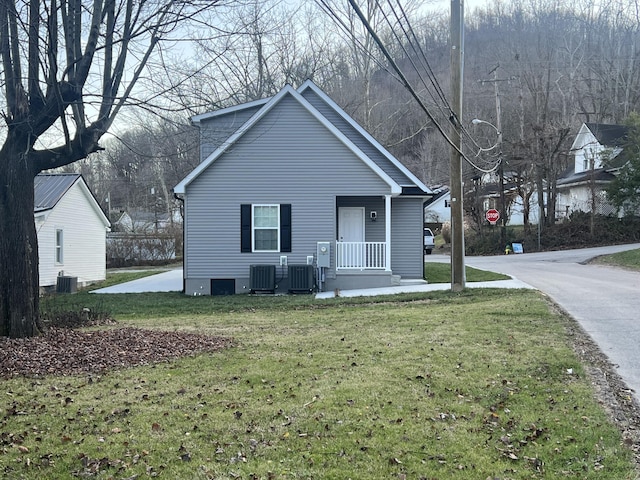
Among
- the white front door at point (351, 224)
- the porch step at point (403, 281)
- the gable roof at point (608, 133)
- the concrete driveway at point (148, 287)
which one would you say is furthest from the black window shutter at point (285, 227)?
the gable roof at point (608, 133)

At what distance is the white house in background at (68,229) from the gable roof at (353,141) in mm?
8824

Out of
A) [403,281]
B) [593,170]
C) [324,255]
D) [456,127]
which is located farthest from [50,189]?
[593,170]

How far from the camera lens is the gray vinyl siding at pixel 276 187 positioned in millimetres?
→ 18188

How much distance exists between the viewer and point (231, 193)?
1822cm

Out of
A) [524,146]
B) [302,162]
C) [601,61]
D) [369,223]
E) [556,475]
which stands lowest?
[556,475]

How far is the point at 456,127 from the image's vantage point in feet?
47.9

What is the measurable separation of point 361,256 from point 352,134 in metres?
4.08

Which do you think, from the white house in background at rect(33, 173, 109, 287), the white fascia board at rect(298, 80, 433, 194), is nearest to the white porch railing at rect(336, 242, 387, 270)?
the white fascia board at rect(298, 80, 433, 194)

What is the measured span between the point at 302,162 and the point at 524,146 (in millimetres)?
21964

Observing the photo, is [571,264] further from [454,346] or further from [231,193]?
[454,346]

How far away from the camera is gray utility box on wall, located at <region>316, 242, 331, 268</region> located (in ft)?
59.1

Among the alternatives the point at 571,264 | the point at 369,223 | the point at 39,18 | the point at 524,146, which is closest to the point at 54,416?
the point at 39,18

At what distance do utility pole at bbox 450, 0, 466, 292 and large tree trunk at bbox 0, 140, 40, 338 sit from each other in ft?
30.6

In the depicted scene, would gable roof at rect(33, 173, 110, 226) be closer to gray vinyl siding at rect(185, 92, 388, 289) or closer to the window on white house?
the window on white house
